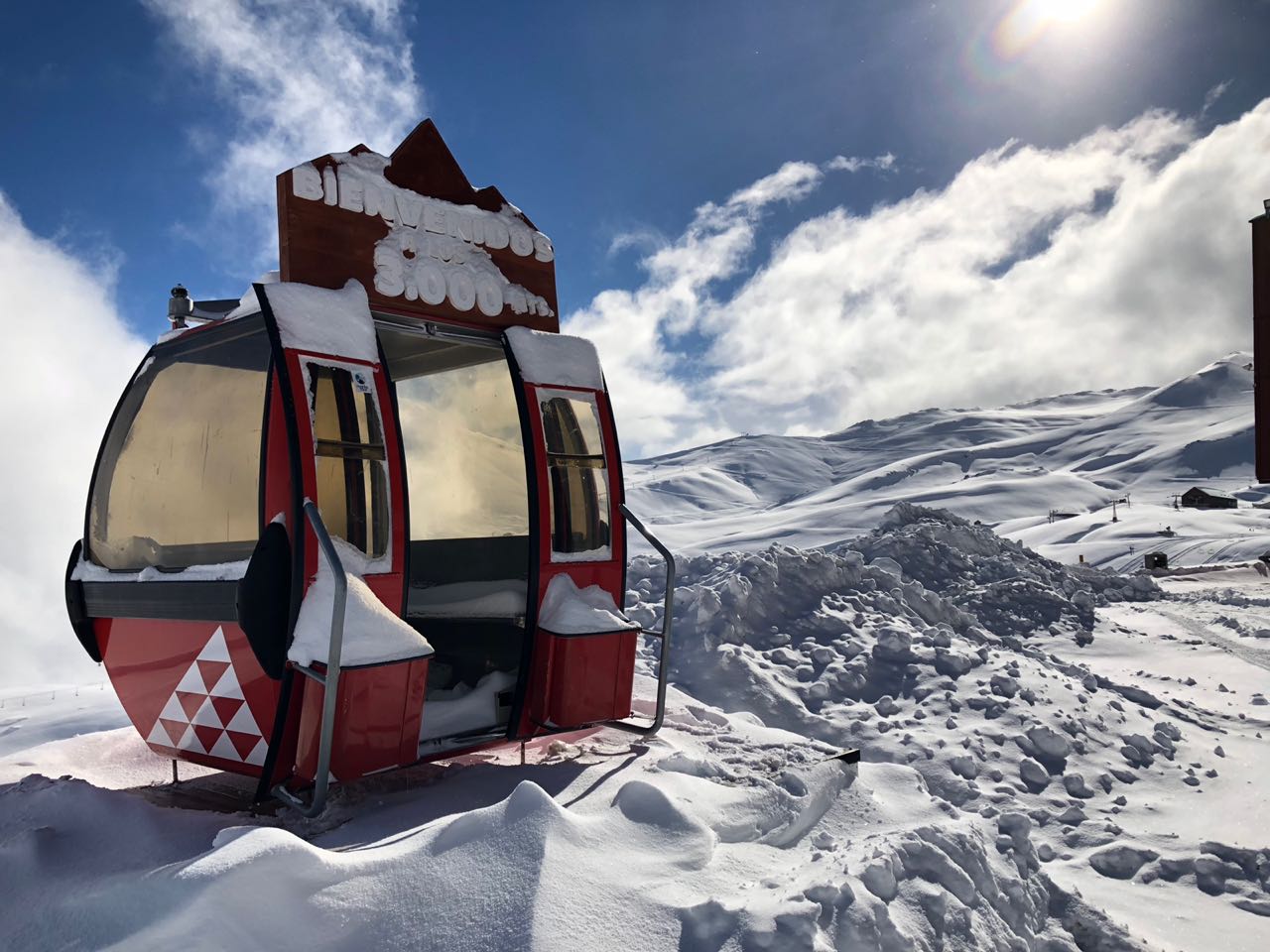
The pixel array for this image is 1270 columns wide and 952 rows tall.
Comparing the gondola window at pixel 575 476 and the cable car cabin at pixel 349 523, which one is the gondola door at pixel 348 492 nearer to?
the cable car cabin at pixel 349 523

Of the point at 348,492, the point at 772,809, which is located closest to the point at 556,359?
the point at 348,492

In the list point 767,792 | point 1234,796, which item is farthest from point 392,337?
point 1234,796

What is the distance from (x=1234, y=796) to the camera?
5.23 meters

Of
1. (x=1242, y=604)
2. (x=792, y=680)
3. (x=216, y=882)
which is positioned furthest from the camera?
(x=1242, y=604)

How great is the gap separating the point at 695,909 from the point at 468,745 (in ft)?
6.13

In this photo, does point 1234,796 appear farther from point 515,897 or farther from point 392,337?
point 392,337

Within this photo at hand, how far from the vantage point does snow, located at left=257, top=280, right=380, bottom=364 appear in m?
3.65

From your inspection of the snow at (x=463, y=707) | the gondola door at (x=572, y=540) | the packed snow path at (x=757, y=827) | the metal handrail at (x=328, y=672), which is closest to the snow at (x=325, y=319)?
the metal handrail at (x=328, y=672)

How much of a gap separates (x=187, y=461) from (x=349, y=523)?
0.98 metres

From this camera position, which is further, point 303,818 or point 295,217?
point 295,217

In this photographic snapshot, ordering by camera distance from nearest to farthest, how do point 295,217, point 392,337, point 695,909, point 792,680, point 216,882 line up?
point 216,882
point 695,909
point 295,217
point 392,337
point 792,680

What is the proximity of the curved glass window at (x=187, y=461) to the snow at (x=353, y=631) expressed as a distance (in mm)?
455

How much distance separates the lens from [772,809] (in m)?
3.40

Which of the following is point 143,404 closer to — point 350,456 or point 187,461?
point 187,461
